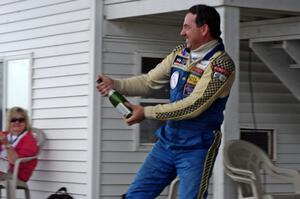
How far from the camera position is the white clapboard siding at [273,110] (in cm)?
1026

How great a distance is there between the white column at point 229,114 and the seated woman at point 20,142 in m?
2.85

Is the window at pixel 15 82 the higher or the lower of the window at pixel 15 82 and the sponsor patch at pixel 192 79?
the higher

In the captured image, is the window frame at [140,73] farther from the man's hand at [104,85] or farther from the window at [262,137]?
the man's hand at [104,85]

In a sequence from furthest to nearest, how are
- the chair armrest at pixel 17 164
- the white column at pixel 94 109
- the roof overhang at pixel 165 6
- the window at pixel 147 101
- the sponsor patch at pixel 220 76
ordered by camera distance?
the window at pixel 147 101 < the chair armrest at pixel 17 164 < the white column at pixel 94 109 < the roof overhang at pixel 165 6 < the sponsor patch at pixel 220 76

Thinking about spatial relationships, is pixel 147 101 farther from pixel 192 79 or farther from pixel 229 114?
pixel 192 79

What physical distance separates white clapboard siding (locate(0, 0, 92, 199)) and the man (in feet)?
13.8

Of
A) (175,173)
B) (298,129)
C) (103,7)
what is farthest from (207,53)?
(298,129)

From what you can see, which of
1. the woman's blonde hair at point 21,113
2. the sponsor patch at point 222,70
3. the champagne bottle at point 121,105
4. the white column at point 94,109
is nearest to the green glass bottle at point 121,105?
the champagne bottle at point 121,105

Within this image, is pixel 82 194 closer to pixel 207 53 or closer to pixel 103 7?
pixel 103 7

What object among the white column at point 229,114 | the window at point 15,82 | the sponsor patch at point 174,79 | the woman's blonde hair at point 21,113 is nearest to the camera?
the sponsor patch at point 174,79

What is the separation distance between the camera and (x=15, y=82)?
1064cm

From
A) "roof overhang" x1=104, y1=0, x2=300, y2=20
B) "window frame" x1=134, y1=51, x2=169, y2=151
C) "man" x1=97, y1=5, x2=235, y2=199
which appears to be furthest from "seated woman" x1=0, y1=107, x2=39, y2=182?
"man" x1=97, y1=5, x2=235, y2=199

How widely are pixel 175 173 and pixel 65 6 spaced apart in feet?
16.4

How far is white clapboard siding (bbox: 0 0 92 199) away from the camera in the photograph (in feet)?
30.7
